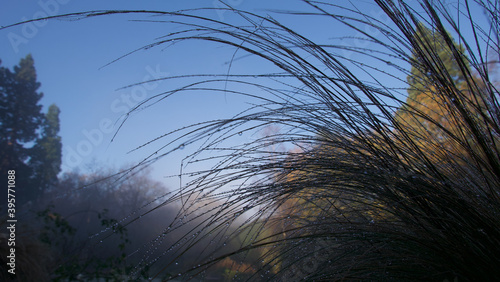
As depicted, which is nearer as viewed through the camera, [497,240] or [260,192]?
[497,240]

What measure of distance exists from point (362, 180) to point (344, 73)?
1.05 ft

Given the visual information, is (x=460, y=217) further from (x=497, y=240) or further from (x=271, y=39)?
(x=271, y=39)

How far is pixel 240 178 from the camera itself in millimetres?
996

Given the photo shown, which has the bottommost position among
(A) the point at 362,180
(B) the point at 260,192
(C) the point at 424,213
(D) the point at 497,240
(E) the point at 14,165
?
(D) the point at 497,240

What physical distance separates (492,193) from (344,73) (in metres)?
0.51

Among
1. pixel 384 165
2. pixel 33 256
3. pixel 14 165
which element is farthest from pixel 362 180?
pixel 14 165

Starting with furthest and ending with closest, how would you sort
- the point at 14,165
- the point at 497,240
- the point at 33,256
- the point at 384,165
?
the point at 14,165
the point at 33,256
the point at 384,165
the point at 497,240

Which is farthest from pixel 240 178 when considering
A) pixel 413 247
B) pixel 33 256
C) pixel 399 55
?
pixel 33 256

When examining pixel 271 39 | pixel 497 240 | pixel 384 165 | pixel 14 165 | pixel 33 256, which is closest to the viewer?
pixel 497 240

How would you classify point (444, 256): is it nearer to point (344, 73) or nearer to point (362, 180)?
point (362, 180)

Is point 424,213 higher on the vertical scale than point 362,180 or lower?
lower

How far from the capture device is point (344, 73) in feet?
2.96

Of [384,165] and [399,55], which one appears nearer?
[384,165]

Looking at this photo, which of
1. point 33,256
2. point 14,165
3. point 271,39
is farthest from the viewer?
point 14,165
